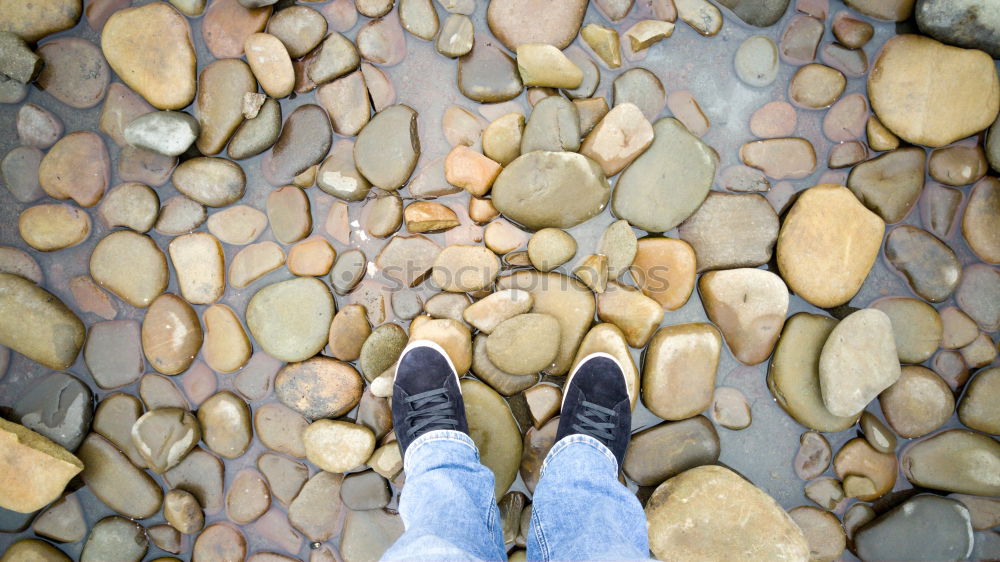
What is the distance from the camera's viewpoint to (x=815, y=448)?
183cm

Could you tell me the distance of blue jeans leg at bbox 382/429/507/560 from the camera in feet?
4.34

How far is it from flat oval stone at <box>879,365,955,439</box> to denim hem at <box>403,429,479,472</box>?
1427mm

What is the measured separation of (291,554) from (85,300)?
1179 millimetres

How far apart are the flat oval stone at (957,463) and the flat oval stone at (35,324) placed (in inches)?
117

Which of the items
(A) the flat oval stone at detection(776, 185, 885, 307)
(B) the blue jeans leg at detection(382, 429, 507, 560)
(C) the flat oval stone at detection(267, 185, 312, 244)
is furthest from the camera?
(C) the flat oval stone at detection(267, 185, 312, 244)

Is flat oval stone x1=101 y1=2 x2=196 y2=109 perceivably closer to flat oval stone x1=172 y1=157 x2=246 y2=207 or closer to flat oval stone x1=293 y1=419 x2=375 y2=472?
flat oval stone x1=172 y1=157 x2=246 y2=207

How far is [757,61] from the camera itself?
1.88 metres

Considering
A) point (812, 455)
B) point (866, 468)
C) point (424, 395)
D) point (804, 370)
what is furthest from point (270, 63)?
point (866, 468)

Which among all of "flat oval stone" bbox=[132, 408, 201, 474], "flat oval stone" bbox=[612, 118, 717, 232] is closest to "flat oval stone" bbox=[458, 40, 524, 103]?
"flat oval stone" bbox=[612, 118, 717, 232]

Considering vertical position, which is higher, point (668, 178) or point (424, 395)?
point (668, 178)

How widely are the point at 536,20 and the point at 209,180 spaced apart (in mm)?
1294

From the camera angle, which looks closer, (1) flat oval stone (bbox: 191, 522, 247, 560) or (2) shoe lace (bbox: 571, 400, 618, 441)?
(2) shoe lace (bbox: 571, 400, 618, 441)

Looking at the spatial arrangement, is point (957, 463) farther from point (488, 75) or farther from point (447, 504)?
point (488, 75)

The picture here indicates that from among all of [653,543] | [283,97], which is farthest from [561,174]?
[653,543]
